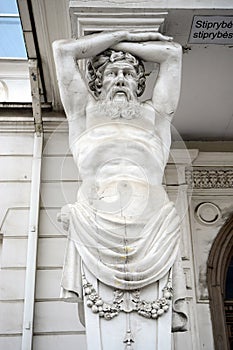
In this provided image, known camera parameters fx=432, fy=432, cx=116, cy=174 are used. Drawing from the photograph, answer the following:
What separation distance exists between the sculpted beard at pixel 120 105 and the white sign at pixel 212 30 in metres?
1.01

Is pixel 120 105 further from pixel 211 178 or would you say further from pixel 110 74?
pixel 211 178

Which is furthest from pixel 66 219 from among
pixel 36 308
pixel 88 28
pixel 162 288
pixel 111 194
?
pixel 36 308

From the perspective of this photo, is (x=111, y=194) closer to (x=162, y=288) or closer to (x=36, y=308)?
(x=162, y=288)

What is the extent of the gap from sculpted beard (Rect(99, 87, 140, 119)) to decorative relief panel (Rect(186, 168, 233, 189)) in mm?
2381

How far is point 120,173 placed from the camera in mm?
2893

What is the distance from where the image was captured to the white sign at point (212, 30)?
3.59 m

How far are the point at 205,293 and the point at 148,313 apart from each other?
7.87 ft

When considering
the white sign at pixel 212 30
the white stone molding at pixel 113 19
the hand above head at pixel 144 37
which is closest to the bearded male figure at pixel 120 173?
the hand above head at pixel 144 37

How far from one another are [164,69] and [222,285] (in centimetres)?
280

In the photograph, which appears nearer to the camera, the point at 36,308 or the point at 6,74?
the point at 36,308

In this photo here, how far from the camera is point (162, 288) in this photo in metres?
2.61

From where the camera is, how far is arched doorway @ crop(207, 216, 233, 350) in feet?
15.1

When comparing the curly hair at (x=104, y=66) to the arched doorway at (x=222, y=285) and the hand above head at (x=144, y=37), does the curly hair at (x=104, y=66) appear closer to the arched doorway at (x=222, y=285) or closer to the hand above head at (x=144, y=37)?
the hand above head at (x=144, y=37)

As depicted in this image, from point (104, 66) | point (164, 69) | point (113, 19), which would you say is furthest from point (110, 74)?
point (113, 19)
